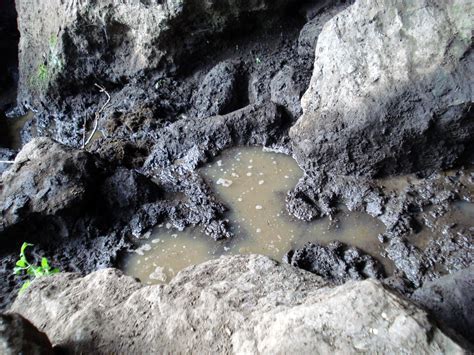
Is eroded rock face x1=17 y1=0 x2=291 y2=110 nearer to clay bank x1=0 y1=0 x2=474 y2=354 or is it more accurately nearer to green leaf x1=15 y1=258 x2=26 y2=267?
clay bank x1=0 y1=0 x2=474 y2=354

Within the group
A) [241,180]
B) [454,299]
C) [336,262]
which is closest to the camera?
[454,299]

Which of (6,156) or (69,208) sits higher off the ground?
(6,156)

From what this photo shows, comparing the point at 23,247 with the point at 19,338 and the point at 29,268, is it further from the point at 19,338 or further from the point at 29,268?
the point at 19,338

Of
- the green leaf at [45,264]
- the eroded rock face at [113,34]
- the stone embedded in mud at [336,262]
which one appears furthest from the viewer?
the eroded rock face at [113,34]

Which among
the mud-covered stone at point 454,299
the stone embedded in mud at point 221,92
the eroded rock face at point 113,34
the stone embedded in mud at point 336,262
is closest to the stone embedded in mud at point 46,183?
the stone embedded in mud at point 221,92

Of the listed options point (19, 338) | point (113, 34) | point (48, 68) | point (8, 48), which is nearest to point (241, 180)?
point (113, 34)

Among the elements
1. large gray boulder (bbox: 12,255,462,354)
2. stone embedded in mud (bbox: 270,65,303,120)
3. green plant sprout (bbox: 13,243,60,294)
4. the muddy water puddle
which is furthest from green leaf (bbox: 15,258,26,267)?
stone embedded in mud (bbox: 270,65,303,120)

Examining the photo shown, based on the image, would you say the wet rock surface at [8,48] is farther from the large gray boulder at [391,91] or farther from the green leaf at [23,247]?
the large gray boulder at [391,91]
